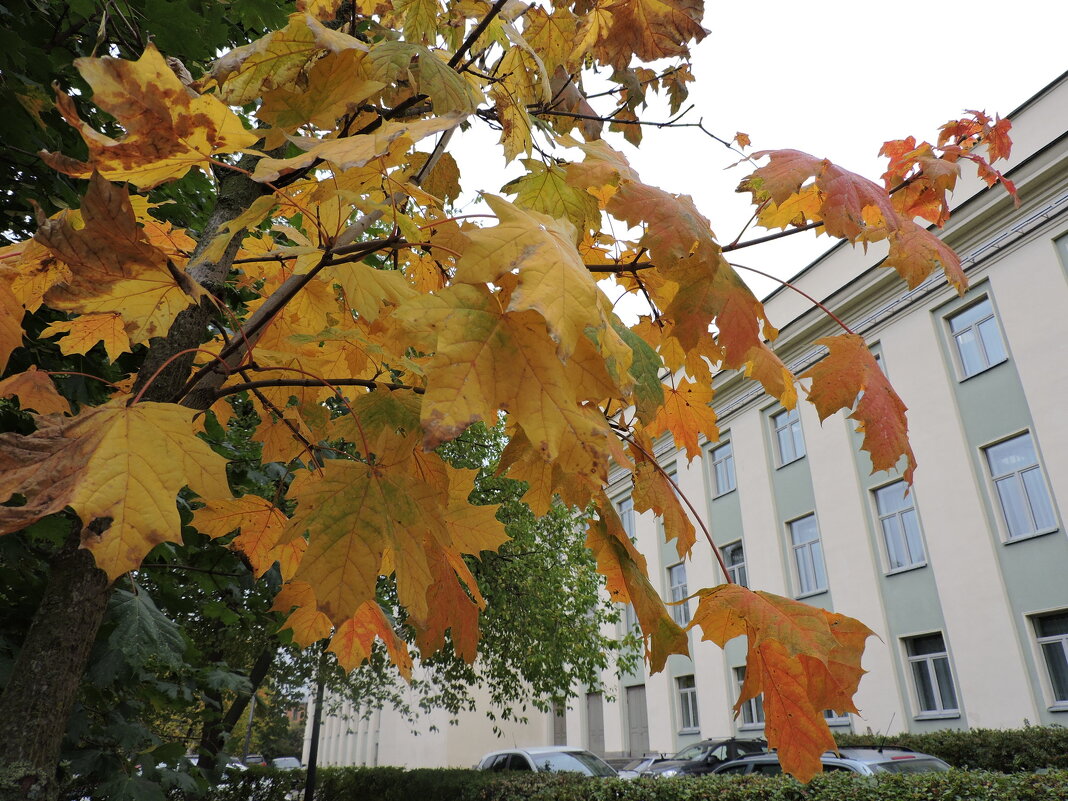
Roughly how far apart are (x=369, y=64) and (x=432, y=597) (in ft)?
3.93

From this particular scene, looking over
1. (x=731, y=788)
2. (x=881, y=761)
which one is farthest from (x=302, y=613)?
(x=881, y=761)

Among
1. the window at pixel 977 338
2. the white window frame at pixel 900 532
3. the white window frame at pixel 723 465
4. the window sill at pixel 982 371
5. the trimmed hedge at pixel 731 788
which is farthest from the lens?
the white window frame at pixel 723 465

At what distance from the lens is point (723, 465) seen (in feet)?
66.6

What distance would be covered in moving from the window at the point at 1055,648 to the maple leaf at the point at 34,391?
563 inches

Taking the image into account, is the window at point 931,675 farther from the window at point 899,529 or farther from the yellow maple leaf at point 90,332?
the yellow maple leaf at point 90,332

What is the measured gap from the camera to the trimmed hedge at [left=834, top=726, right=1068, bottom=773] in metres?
10.2

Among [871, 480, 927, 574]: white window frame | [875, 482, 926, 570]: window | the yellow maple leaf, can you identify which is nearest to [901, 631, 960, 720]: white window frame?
[871, 480, 927, 574]: white window frame

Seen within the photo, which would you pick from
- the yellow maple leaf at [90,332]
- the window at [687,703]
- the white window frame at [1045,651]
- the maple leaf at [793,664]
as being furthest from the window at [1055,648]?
the yellow maple leaf at [90,332]

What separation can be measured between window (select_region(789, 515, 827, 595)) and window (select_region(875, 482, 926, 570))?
5.63 feet

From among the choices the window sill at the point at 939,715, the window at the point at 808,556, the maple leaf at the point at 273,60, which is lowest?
the window sill at the point at 939,715

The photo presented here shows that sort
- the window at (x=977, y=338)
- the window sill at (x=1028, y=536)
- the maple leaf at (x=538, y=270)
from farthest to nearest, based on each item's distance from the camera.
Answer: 1. the window at (x=977, y=338)
2. the window sill at (x=1028, y=536)
3. the maple leaf at (x=538, y=270)

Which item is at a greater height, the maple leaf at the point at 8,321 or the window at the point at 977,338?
the window at the point at 977,338

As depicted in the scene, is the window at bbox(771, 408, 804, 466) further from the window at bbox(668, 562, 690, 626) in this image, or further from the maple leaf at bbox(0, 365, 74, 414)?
the maple leaf at bbox(0, 365, 74, 414)

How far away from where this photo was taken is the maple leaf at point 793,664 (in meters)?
1.46
